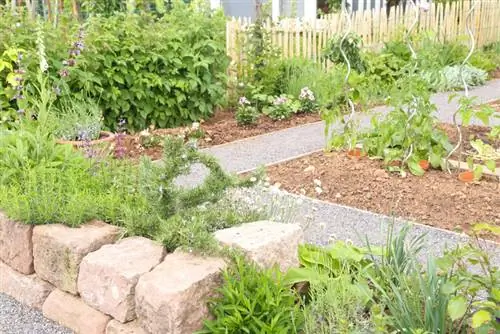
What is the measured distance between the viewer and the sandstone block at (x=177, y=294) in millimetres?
2971

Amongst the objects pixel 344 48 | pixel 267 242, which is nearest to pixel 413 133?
pixel 344 48

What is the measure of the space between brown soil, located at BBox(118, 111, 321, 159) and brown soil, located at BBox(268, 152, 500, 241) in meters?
Answer: 1.81

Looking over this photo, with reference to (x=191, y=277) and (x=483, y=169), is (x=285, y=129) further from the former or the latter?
(x=191, y=277)

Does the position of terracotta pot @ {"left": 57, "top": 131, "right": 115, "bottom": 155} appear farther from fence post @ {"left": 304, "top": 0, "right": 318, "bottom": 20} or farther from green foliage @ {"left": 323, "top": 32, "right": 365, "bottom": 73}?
fence post @ {"left": 304, "top": 0, "right": 318, "bottom": 20}

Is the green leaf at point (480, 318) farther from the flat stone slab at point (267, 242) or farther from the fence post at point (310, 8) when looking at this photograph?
the fence post at point (310, 8)

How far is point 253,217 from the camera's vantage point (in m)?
3.88

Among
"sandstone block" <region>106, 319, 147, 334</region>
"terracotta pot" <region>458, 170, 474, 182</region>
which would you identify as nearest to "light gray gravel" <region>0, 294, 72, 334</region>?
"sandstone block" <region>106, 319, 147, 334</region>

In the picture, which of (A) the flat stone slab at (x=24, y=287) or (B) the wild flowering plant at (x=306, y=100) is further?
(B) the wild flowering plant at (x=306, y=100)

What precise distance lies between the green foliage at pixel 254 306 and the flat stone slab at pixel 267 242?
5.2 inches

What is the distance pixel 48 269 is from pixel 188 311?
3.91 feet

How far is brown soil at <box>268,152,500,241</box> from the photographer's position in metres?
5.22

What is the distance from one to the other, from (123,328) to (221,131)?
18.3ft

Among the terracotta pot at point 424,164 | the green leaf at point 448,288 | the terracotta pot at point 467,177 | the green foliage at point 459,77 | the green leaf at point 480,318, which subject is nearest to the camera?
the green leaf at point 480,318

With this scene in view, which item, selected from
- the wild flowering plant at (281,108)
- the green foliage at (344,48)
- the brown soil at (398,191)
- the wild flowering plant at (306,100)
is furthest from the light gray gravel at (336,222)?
the wild flowering plant at (306,100)
